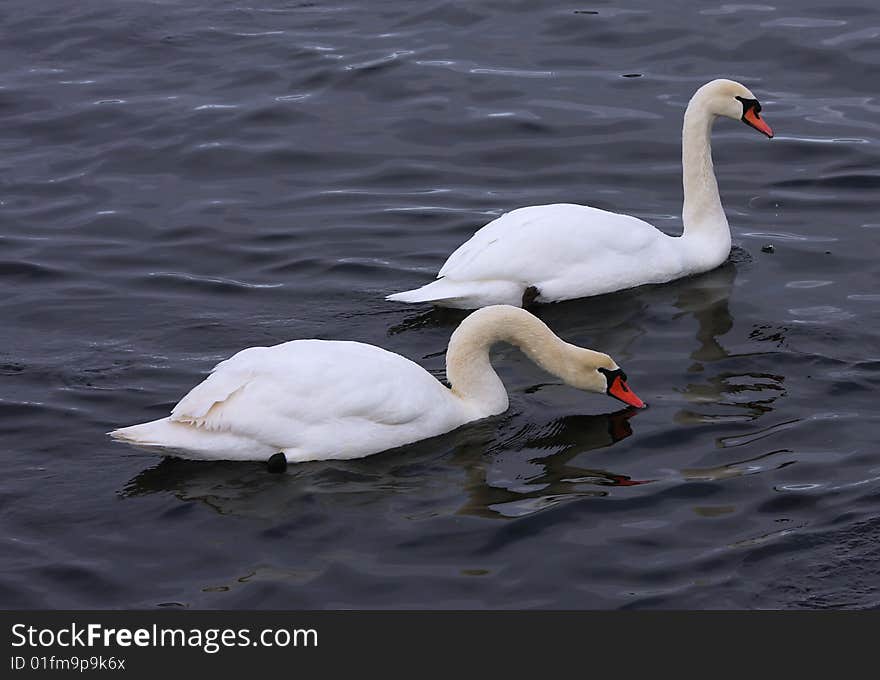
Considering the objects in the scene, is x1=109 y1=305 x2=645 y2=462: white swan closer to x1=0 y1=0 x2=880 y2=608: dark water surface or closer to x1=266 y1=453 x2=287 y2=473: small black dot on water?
x1=266 y1=453 x2=287 y2=473: small black dot on water

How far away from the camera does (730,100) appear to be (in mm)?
12594

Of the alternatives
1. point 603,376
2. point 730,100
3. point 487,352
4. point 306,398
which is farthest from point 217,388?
point 730,100

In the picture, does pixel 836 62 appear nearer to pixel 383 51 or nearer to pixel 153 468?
pixel 383 51

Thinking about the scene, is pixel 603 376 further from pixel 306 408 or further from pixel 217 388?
pixel 217 388

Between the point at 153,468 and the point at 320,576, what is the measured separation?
65.9 inches

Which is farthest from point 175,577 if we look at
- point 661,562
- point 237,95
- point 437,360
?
point 237,95

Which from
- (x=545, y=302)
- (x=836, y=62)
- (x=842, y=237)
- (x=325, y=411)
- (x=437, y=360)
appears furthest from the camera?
(x=836, y=62)

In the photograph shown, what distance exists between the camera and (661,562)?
26.8 feet

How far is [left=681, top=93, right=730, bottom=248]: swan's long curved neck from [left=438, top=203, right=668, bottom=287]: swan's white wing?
0.74 metres

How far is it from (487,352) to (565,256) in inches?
69.1

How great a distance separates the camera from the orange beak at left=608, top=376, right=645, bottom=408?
32.6ft

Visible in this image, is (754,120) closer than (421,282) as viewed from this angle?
No

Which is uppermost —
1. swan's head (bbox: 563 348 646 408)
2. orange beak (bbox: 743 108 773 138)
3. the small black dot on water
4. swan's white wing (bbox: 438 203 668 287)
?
orange beak (bbox: 743 108 773 138)

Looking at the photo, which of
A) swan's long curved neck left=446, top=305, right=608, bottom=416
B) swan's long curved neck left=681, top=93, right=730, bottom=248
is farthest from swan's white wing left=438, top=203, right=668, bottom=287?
swan's long curved neck left=446, top=305, right=608, bottom=416
